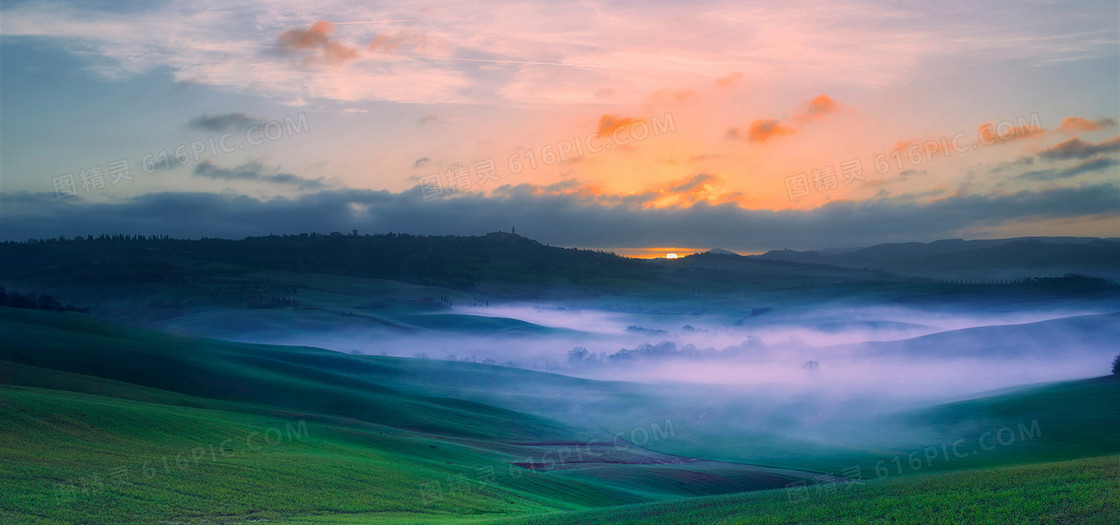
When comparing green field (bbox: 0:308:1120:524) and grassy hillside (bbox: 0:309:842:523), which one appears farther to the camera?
grassy hillside (bbox: 0:309:842:523)

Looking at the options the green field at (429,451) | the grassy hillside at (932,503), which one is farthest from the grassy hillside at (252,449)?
the grassy hillside at (932,503)

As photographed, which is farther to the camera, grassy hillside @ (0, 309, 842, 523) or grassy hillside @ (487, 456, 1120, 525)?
grassy hillside @ (0, 309, 842, 523)

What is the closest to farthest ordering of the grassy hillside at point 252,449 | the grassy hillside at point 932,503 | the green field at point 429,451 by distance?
the grassy hillside at point 932,503
the green field at point 429,451
the grassy hillside at point 252,449

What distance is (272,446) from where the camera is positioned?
136ft

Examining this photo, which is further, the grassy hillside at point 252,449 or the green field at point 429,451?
the grassy hillside at point 252,449

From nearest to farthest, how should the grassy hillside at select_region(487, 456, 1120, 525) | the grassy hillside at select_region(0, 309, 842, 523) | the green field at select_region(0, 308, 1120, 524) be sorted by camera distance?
the grassy hillside at select_region(487, 456, 1120, 525), the green field at select_region(0, 308, 1120, 524), the grassy hillside at select_region(0, 309, 842, 523)

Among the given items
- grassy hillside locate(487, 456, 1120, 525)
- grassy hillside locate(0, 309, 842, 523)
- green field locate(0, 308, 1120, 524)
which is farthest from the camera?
grassy hillside locate(0, 309, 842, 523)

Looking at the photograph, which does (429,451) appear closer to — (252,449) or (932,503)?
(252,449)

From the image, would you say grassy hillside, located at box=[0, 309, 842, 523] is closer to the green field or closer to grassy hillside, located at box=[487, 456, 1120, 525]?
the green field

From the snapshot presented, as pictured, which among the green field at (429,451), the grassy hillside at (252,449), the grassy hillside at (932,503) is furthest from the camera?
the grassy hillside at (252,449)

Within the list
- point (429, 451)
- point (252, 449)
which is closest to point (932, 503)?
point (252, 449)

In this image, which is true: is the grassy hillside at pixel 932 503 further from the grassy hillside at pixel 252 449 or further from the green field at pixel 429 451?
the grassy hillside at pixel 252 449

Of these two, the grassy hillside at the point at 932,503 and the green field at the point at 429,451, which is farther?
the green field at the point at 429,451

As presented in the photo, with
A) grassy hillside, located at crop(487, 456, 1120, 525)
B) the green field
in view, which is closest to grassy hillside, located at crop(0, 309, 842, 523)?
the green field
